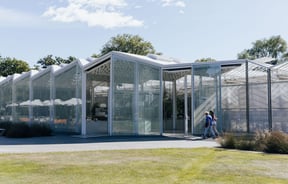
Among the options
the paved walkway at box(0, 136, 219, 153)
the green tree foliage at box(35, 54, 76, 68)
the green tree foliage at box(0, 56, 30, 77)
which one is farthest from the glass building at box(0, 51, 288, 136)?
the green tree foliage at box(35, 54, 76, 68)

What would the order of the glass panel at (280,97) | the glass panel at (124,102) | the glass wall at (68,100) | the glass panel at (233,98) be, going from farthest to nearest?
the glass wall at (68,100) < the glass panel at (124,102) < the glass panel at (233,98) < the glass panel at (280,97)

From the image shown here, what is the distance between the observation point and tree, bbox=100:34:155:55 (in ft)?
183

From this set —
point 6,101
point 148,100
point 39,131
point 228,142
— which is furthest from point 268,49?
point 228,142

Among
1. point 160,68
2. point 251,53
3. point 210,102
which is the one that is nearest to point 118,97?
point 160,68

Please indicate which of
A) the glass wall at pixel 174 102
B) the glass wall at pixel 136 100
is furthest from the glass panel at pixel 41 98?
the glass wall at pixel 174 102

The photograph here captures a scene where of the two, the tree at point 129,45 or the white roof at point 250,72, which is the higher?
the tree at point 129,45

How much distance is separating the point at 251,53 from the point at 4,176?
60.6m

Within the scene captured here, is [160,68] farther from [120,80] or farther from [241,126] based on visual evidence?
[241,126]

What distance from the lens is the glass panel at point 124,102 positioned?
2261 cm

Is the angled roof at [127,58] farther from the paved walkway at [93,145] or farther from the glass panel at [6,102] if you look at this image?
the glass panel at [6,102]

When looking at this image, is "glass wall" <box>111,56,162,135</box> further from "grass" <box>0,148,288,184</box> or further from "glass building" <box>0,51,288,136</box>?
"grass" <box>0,148,288,184</box>

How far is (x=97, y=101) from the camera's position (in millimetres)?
24719

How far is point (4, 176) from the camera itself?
8609 mm

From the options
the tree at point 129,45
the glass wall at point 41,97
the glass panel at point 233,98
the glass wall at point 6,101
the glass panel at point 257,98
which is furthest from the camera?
the tree at point 129,45
